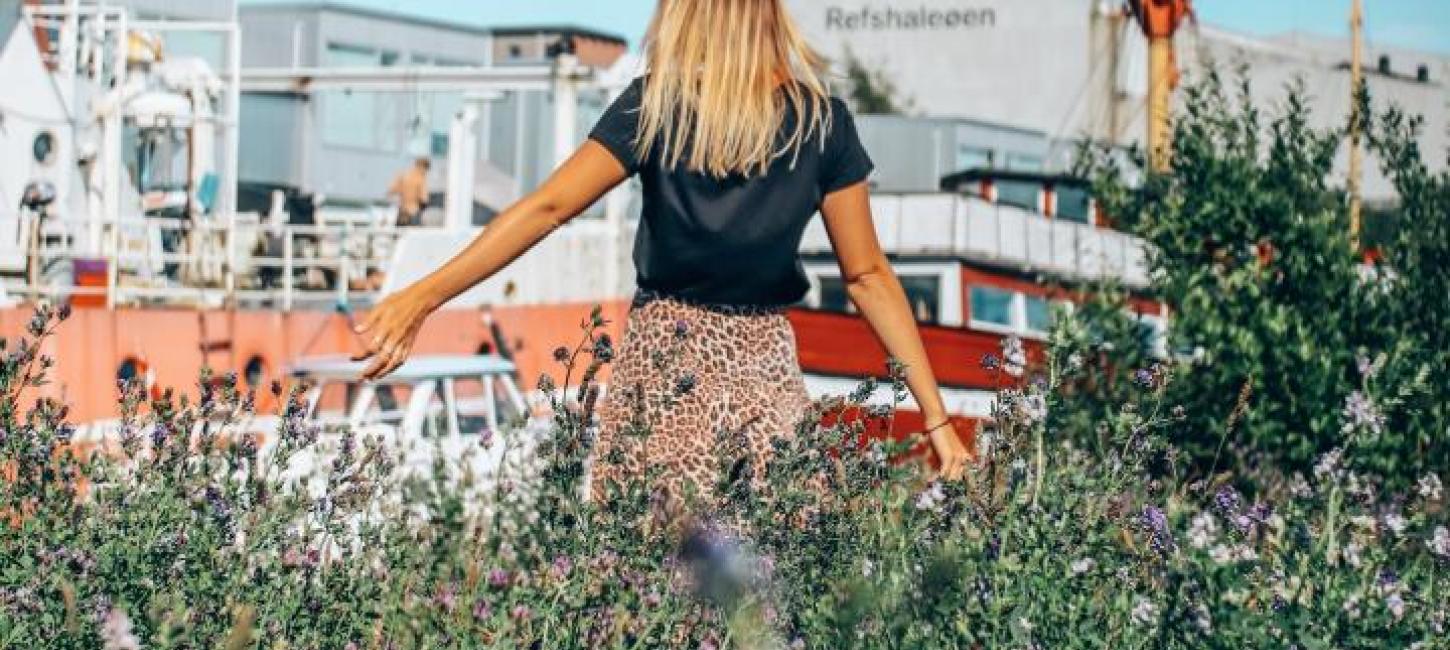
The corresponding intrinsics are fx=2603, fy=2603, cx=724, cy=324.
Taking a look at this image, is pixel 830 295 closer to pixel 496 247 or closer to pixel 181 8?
pixel 181 8

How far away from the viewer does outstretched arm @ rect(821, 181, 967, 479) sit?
5145 mm

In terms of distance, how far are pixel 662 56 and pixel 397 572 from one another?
1.08 metres

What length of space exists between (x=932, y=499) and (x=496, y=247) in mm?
1061

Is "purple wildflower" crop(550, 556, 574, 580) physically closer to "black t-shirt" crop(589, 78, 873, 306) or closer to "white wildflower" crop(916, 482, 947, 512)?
"white wildflower" crop(916, 482, 947, 512)

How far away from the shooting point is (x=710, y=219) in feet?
16.3

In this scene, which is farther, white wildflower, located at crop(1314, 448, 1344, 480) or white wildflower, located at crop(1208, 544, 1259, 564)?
white wildflower, located at crop(1314, 448, 1344, 480)

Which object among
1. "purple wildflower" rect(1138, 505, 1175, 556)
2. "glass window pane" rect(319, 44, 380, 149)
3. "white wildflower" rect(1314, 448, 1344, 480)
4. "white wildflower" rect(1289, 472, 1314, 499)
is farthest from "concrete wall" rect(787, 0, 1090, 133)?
"purple wildflower" rect(1138, 505, 1175, 556)

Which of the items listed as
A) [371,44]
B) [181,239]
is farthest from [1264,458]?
[371,44]

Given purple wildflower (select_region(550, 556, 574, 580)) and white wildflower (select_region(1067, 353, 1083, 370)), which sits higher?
white wildflower (select_region(1067, 353, 1083, 370))

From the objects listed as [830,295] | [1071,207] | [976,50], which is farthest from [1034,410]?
[976,50]

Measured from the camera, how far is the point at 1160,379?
480 centimetres

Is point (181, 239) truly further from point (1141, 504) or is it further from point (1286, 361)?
point (1141, 504)

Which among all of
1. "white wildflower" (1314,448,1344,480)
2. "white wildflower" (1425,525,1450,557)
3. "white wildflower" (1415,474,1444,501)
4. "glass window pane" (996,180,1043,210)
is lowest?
"glass window pane" (996,180,1043,210)

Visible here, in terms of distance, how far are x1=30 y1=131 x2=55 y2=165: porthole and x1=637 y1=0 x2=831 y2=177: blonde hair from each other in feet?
84.4
